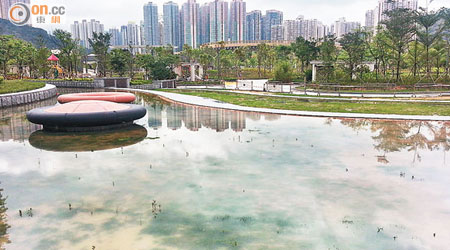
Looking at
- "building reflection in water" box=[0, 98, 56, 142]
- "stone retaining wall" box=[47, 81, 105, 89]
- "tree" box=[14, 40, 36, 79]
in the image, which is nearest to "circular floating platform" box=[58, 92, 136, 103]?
"building reflection in water" box=[0, 98, 56, 142]

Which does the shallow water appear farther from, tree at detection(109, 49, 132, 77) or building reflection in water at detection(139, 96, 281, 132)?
tree at detection(109, 49, 132, 77)

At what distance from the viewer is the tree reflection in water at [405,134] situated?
47.5 ft

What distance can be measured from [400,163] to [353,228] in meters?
5.74

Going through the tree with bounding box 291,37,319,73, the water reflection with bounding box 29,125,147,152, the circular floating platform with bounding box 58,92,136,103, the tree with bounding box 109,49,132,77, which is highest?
the tree with bounding box 291,37,319,73

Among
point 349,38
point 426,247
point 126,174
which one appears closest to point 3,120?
point 126,174

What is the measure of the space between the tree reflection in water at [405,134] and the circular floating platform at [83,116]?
11.4 metres

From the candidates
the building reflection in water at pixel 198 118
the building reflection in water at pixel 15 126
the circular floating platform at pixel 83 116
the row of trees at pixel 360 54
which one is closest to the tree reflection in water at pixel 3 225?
the circular floating platform at pixel 83 116

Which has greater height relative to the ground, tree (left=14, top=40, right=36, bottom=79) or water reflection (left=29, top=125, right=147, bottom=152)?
tree (left=14, top=40, right=36, bottom=79)

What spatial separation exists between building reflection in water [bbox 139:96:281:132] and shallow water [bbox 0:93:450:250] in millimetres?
1922

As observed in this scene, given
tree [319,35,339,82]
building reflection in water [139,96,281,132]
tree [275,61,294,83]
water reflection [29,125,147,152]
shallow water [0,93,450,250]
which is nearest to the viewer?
shallow water [0,93,450,250]

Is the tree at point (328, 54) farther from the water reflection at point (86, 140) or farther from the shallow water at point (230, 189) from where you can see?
the water reflection at point (86, 140)

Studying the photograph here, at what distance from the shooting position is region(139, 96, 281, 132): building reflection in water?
63.7 feet

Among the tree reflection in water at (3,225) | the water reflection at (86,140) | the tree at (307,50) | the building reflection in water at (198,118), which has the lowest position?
the tree reflection in water at (3,225)

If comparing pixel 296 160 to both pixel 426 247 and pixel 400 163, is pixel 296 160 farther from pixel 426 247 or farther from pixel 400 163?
pixel 426 247
